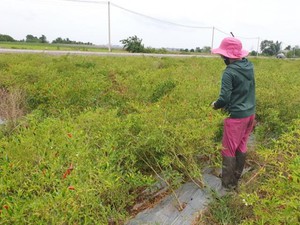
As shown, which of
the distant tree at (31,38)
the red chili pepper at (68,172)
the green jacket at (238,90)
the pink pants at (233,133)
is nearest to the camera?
the red chili pepper at (68,172)

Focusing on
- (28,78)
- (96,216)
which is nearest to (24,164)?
(96,216)

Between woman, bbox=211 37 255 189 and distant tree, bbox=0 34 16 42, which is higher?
distant tree, bbox=0 34 16 42

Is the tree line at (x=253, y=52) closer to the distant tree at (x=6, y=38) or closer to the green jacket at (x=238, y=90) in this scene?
the distant tree at (x=6, y=38)

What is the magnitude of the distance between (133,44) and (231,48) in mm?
27287

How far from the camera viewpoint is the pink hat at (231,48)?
8.84 ft

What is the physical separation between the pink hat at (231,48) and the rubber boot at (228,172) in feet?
3.49

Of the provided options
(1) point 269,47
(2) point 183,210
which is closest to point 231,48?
(2) point 183,210

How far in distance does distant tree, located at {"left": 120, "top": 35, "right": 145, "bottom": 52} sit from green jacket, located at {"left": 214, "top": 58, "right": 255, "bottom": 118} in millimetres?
27137

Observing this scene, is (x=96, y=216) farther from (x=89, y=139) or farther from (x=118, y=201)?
(x=89, y=139)

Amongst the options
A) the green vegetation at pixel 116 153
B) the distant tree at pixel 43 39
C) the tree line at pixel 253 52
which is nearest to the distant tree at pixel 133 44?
the tree line at pixel 253 52

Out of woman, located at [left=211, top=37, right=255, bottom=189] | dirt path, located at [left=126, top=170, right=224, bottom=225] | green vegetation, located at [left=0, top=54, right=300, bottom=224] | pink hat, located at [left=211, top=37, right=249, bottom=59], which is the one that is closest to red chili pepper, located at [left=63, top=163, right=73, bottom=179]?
green vegetation, located at [left=0, top=54, right=300, bottom=224]

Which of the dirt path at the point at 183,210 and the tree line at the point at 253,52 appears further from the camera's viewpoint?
the tree line at the point at 253,52

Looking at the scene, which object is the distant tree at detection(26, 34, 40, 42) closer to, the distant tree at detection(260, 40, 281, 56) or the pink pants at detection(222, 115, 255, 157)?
the pink pants at detection(222, 115, 255, 157)

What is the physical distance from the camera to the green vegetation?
1.73 m
